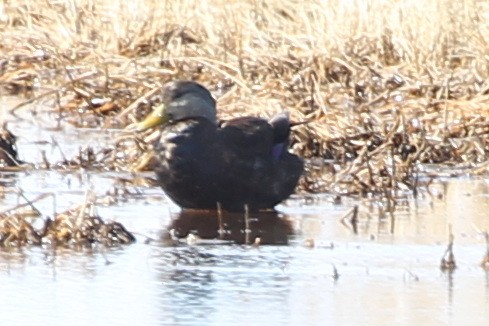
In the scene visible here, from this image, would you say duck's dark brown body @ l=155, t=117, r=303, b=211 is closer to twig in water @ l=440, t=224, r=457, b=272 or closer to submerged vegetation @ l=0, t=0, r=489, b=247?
submerged vegetation @ l=0, t=0, r=489, b=247

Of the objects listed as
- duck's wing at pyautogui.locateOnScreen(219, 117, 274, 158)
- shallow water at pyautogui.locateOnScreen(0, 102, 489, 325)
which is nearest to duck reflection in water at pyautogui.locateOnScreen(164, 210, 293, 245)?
shallow water at pyautogui.locateOnScreen(0, 102, 489, 325)

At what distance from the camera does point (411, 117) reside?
1008cm

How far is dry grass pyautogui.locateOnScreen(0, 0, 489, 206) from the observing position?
9203mm

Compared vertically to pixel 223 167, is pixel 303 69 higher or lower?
higher

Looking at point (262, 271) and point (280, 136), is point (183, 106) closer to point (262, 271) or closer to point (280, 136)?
point (280, 136)

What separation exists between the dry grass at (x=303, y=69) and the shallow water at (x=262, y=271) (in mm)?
766

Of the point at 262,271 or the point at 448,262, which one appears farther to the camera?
the point at 448,262

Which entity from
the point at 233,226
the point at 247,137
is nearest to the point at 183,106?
the point at 247,137

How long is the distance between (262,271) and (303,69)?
17.5ft

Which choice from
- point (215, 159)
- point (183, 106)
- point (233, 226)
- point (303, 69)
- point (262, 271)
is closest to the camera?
point (262, 271)

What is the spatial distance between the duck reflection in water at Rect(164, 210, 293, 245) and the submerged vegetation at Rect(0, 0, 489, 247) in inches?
29.3

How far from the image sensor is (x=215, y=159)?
7.54 meters

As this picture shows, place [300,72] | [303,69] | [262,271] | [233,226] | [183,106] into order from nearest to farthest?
[262,271]
[233,226]
[183,106]
[300,72]
[303,69]

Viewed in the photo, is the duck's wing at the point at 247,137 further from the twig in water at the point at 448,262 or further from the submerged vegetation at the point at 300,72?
the twig in water at the point at 448,262
